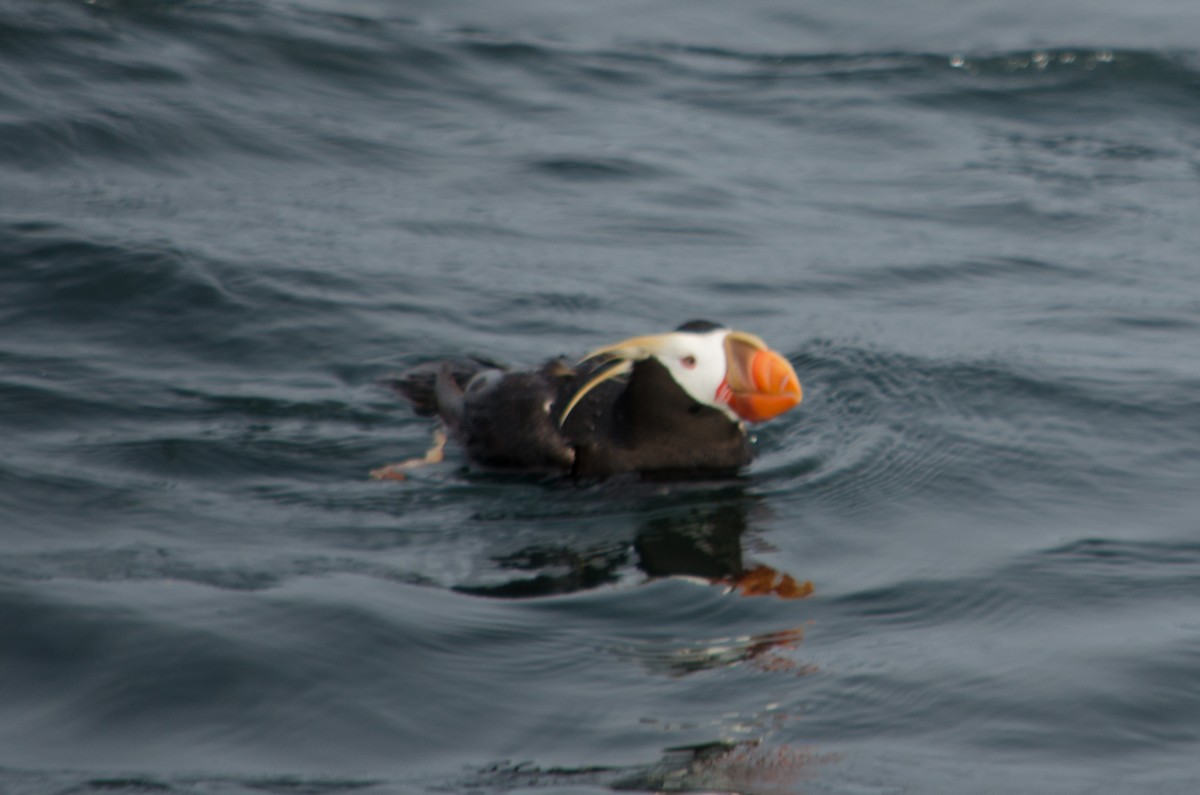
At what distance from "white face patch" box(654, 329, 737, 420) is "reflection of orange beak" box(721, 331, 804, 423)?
3 cm

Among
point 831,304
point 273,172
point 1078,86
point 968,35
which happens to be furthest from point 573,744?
point 968,35

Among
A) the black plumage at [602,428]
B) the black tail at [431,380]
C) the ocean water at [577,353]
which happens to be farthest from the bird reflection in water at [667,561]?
the black tail at [431,380]

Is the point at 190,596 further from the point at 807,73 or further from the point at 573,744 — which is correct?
the point at 807,73

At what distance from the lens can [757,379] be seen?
6.05 meters

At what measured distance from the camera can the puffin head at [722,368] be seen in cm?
606

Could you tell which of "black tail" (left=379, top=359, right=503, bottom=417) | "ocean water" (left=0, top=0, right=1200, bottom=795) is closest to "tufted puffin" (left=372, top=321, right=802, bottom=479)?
"ocean water" (left=0, top=0, right=1200, bottom=795)

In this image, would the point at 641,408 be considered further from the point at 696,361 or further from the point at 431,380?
the point at 431,380

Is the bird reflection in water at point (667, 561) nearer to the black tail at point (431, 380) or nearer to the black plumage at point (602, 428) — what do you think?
the black plumage at point (602, 428)

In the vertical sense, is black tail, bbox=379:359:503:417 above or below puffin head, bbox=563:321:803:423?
below

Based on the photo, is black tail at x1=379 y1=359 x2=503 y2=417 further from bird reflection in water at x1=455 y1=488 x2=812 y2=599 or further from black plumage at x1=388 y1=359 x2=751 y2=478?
bird reflection in water at x1=455 y1=488 x2=812 y2=599

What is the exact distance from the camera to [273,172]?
1050 centimetres

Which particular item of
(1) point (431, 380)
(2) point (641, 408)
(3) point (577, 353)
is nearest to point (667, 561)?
(2) point (641, 408)

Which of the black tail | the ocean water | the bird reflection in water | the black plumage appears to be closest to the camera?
the ocean water

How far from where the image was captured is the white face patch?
20.0 feet
